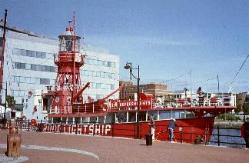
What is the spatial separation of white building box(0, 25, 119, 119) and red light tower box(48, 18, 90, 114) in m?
24.4

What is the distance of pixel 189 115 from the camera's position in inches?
1411

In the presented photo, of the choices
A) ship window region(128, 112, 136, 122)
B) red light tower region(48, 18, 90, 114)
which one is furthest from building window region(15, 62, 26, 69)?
ship window region(128, 112, 136, 122)

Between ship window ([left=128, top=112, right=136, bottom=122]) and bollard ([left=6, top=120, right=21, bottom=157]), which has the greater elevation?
ship window ([left=128, top=112, right=136, bottom=122])

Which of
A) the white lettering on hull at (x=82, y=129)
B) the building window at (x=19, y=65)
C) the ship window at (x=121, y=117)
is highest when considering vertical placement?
the building window at (x=19, y=65)

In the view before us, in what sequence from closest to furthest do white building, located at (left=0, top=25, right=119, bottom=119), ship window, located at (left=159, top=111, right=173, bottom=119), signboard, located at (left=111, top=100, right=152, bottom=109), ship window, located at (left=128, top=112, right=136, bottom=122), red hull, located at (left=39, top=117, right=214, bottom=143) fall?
red hull, located at (left=39, top=117, right=214, bottom=143)
ship window, located at (left=159, top=111, right=173, bottom=119)
signboard, located at (left=111, top=100, right=152, bottom=109)
ship window, located at (left=128, top=112, right=136, bottom=122)
white building, located at (left=0, top=25, right=119, bottom=119)

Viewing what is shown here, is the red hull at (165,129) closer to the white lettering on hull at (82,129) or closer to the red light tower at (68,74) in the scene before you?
the white lettering on hull at (82,129)

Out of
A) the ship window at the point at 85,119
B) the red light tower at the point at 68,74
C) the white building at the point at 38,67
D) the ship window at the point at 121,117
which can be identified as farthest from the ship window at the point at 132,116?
the white building at the point at 38,67

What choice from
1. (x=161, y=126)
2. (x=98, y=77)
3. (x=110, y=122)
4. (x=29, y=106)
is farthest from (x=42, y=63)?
(x=161, y=126)

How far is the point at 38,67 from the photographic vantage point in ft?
277

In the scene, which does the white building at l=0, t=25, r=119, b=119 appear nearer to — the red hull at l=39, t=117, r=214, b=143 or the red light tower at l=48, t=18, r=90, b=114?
the red light tower at l=48, t=18, r=90, b=114

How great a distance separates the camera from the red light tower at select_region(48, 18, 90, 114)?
48.7 meters

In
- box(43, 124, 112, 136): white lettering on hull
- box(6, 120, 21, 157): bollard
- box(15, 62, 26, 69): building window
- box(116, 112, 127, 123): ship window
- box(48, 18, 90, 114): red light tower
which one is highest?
box(15, 62, 26, 69): building window

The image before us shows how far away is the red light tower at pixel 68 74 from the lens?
160 feet

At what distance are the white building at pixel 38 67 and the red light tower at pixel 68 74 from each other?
24.4 meters
